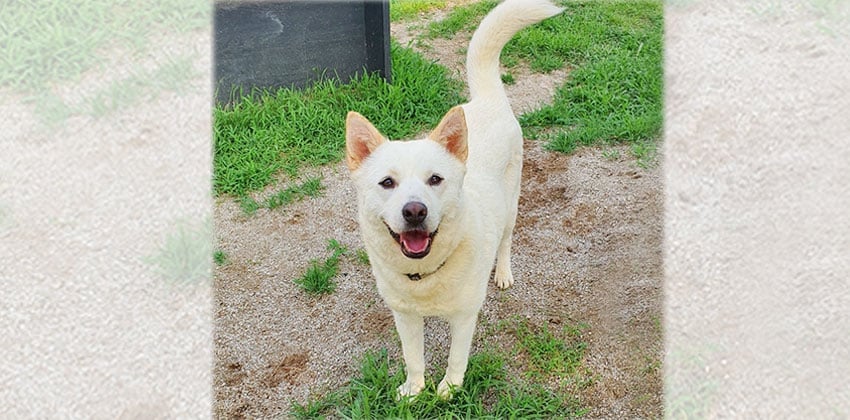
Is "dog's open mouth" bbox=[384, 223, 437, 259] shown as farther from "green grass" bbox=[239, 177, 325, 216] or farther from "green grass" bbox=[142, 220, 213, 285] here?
"green grass" bbox=[239, 177, 325, 216]

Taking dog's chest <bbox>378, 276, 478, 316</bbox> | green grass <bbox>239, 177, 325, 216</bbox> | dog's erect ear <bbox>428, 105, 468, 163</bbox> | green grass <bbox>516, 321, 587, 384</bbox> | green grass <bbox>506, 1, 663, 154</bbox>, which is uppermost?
dog's erect ear <bbox>428, 105, 468, 163</bbox>

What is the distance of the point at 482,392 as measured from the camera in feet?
9.41

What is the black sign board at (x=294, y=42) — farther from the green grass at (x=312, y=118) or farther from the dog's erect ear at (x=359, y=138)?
the dog's erect ear at (x=359, y=138)

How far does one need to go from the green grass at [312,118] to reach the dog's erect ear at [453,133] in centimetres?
230

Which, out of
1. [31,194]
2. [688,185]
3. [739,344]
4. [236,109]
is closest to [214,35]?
[236,109]

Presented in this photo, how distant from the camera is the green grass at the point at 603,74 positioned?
15.4 feet

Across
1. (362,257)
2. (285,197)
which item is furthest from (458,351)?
(285,197)

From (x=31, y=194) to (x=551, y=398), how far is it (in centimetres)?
314

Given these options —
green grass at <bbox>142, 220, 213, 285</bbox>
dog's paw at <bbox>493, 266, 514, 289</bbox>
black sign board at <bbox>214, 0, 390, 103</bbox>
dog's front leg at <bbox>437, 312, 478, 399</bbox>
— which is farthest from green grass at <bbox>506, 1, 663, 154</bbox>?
green grass at <bbox>142, 220, 213, 285</bbox>

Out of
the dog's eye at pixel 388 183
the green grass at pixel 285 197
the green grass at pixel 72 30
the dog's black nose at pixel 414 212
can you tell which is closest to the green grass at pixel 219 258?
the green grass at pixel 285 197

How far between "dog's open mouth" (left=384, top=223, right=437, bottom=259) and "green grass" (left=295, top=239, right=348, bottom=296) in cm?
135

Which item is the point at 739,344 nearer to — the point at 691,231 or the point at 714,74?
the point at 691,231

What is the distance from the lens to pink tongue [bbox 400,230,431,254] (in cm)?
222

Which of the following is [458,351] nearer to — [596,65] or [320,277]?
[320,277]
